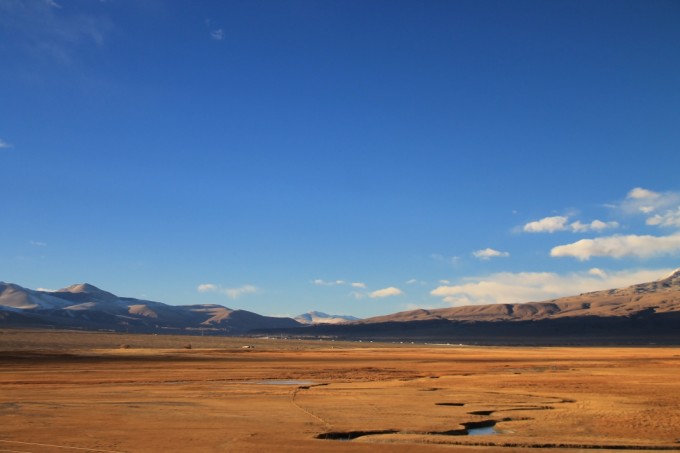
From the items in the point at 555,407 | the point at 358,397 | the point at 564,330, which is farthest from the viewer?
the point at 564,330

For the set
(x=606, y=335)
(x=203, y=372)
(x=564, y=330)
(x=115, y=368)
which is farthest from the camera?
(x=564, y=330)

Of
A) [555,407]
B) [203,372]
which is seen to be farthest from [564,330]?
[555,407]

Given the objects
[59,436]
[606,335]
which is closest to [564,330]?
[606,335]

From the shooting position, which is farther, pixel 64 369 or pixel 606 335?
pixel 606 335

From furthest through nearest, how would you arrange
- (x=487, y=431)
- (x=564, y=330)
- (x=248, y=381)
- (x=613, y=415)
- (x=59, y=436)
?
(x=564, y=330) < (x=248, y=381) < (x=613, y=415) < (x=487, y=431) < (x=59, y=436)

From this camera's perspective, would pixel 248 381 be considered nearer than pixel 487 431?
No

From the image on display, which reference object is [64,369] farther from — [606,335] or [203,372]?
[606,335]

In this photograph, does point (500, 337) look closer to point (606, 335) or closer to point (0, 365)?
point (606, 335)

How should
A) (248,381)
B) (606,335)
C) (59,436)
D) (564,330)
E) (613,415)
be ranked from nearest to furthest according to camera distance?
1. (59,436)
2. (613,415)
3. (248,381)
4. (606,335)
5. (564,330)

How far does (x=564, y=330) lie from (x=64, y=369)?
153654 mm

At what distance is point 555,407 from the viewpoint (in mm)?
23438

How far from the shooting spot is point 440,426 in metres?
18.9

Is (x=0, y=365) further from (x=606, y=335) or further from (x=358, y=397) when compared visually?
(x=606, y=335)

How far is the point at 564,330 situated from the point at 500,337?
18060 millimetres
